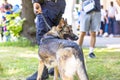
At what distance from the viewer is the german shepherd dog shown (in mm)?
5211

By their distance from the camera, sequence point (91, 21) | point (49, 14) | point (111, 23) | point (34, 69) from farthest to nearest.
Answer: point (111, 23)
point (91, 21)
point (34, 69)
point (49, 14)

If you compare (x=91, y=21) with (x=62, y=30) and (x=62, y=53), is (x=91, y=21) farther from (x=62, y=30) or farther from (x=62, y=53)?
(x=62, y=53)

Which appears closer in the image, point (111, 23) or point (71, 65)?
point (71, 65)

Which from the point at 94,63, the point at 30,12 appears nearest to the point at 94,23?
the point at 94,63

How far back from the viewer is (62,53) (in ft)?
17.4

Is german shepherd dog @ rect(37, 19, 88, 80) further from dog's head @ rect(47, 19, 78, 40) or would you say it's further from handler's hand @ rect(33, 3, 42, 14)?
handler's hand @ rect(33, 3, 42, 14)

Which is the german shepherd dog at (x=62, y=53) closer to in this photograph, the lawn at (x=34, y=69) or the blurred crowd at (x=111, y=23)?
the lawn at (x=34, y=69)

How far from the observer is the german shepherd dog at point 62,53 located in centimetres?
521

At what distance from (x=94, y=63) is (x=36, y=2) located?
2.90 meters

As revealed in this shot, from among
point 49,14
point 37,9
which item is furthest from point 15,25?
point 37,9

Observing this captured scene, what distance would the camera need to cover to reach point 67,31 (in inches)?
233

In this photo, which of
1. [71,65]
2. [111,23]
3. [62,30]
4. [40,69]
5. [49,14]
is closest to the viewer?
[71,65]

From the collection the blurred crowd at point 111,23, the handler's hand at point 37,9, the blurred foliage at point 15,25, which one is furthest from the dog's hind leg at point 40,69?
the blurred crowd at point 111,23

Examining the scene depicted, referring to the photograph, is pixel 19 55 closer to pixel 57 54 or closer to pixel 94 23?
pixel 94 23
